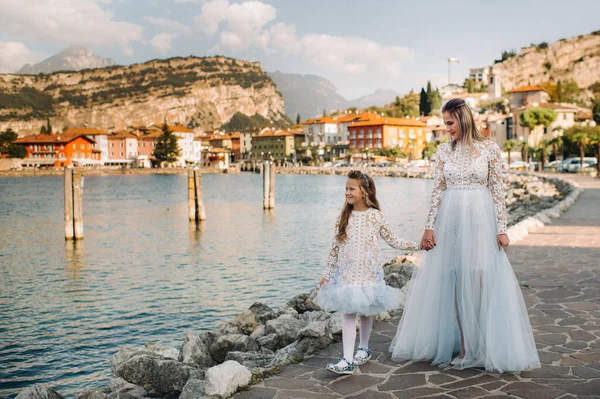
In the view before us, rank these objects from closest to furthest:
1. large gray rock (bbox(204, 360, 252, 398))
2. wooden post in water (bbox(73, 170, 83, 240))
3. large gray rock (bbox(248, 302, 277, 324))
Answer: large gray rock (bbox(204, 360, 252, 398)), large gray rock (bbox(248, 302, 277, 324)), wooden post in water (bbox(73, 170, 83, 240))

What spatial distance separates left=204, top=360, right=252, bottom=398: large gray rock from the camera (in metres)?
4.80

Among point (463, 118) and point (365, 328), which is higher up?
point (463, 118)

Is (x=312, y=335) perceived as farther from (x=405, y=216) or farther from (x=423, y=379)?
(x=405, y=216)

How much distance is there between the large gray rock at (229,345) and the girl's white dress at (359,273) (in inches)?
133

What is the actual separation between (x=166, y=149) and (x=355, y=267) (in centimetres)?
13961

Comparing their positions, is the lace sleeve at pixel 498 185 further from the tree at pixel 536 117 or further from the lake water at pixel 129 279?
the tree at pixel 536 117

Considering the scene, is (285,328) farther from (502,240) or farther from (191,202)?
(191,202)

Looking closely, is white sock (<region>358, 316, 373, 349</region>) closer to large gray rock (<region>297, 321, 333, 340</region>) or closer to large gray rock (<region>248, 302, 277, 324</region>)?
large gray rock (<region>297, 321, 333, 340</region>)

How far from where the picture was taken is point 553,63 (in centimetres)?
18812

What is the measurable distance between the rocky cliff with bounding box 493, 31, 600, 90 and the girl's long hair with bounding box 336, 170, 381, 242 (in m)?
192

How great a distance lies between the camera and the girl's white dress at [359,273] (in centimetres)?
499

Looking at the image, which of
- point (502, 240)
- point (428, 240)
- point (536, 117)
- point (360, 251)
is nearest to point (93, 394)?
point (360, 251)

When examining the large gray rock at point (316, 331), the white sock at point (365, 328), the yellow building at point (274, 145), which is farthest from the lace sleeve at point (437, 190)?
the yellow building at point (274, 145)

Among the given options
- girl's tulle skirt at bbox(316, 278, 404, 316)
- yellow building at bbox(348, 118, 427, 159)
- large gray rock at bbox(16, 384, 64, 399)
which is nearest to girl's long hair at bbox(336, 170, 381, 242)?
girl's tulle skirt at bbox(316, 278, 404, 316)
